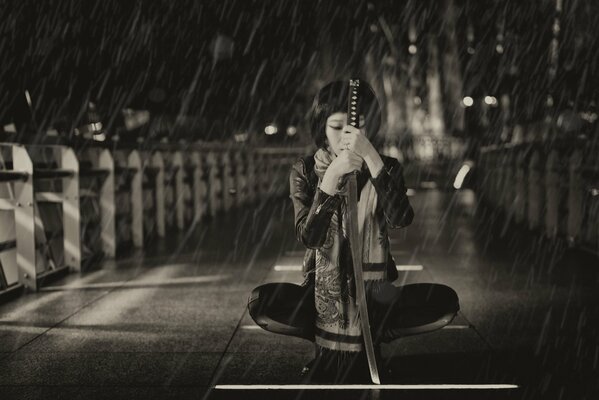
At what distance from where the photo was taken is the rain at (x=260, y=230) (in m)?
4.02

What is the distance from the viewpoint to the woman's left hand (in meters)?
3.50

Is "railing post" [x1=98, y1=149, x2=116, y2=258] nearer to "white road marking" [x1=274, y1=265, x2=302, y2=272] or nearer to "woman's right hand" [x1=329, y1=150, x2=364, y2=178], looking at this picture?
"white road marking" [x1=274, y1=265, x2=302, y2=272]

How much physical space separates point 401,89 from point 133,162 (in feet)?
224

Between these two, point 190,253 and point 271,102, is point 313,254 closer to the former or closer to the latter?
point 190,253

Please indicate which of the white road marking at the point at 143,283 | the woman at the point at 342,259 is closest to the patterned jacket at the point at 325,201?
the woman at the point at 342,259

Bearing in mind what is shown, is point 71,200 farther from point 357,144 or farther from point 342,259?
point 357,144

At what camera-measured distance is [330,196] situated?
12.0 feet

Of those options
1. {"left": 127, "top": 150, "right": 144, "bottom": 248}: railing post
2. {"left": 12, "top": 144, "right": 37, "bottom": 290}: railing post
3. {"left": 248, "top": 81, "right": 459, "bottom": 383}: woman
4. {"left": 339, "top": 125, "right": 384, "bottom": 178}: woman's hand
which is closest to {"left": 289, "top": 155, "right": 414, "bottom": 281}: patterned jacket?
{"left": 248, "top": 81, "right": 459, "bottom": 383}: woman

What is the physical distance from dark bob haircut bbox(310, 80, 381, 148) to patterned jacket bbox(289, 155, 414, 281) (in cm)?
22

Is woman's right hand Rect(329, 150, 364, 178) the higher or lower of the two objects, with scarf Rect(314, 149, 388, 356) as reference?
higher

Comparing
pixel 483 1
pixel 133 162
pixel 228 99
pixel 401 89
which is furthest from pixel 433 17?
pixel 133 162

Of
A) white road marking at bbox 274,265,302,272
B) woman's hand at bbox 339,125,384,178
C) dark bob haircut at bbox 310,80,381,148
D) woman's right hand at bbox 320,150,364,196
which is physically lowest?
white road marking at bbox 274,265,302,272

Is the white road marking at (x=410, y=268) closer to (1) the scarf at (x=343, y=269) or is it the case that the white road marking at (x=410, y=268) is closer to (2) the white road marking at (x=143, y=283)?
(2) the white road marking at (x=143, y=283)

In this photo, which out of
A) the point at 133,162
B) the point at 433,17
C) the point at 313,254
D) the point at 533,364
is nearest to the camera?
the point at 313,254
